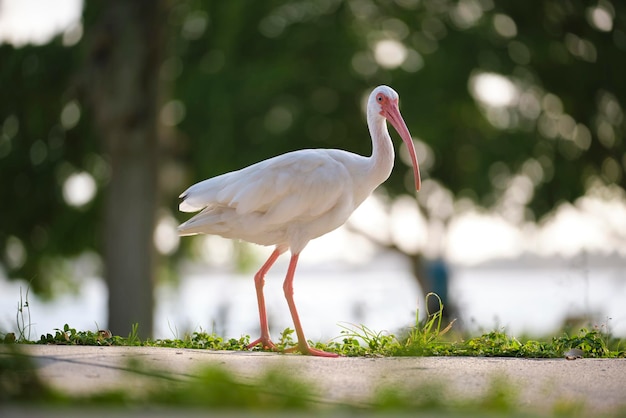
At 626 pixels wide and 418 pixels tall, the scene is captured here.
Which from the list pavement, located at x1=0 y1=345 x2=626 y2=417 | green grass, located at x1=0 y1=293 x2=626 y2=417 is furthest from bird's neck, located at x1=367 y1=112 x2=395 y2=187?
green grass, located at x1=0 y1=293 x2=626 y2=417

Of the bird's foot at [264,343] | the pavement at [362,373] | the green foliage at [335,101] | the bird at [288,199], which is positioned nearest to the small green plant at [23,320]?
the pavement at [362,373]

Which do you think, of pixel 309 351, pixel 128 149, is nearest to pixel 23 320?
pixel 309 351

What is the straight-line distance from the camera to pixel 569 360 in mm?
6832

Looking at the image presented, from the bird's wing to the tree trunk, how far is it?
763cm

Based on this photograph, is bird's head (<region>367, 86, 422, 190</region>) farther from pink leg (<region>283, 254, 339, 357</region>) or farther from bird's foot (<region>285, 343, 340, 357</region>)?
bird's foot (<region>285, 343, 340, 357</region>)

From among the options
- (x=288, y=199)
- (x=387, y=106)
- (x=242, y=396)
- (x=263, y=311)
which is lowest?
(x=263, y=311)

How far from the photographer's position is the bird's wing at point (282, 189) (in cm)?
717

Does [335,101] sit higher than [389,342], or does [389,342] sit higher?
[335,101]

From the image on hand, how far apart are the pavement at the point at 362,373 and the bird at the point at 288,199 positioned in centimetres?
98

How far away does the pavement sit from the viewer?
4.87m

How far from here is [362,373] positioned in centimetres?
562

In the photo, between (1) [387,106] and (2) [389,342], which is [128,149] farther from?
(2) [389,342]

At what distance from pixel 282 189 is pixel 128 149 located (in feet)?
26.3

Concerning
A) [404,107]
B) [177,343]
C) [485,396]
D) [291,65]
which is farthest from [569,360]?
[291,65]
